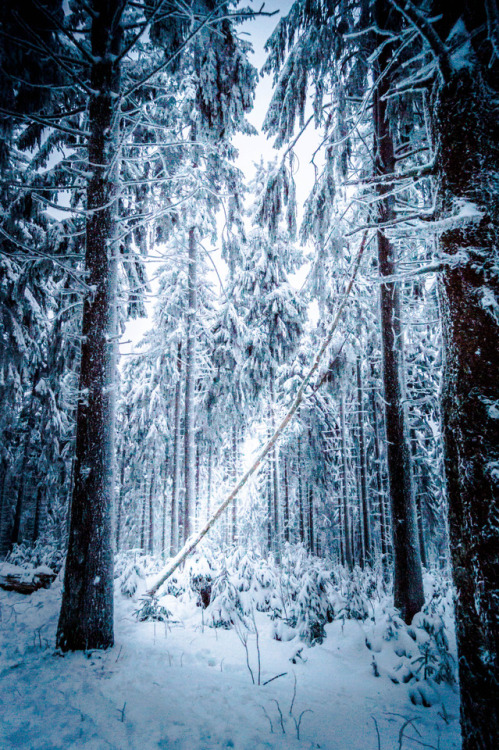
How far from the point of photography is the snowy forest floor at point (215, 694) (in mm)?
2783

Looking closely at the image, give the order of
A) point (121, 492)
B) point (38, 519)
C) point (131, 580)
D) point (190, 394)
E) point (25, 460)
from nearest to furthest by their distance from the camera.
→ point (131, 580) → point (190, 394) → point (25, 460) → point (38, 519) → point (121, 492)

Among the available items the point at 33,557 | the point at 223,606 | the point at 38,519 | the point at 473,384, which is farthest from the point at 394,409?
the point at 38,519

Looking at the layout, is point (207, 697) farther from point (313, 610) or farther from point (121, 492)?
point (121, 492)

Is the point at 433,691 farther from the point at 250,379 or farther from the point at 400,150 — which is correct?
the point at 250,379

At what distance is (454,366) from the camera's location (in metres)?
2.31

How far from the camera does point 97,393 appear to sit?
5023 millimetres

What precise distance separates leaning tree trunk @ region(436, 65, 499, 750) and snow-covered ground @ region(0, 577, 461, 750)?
59.2 inches

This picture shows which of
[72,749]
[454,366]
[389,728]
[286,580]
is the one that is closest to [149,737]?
[72,749]

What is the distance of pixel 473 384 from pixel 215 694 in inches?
162

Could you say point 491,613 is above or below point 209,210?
below

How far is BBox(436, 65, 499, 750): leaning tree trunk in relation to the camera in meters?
1.94

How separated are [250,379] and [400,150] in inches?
331

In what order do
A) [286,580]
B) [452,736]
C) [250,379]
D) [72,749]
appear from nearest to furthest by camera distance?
[72,749]
[452,736]
[286,580]
[250,379]

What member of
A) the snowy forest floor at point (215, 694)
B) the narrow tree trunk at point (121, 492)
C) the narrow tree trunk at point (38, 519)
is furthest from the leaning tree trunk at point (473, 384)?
the narrow tree trunk at point (38, 519)
